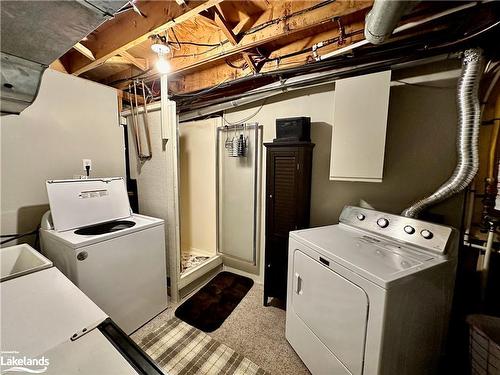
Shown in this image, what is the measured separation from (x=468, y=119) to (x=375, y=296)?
1.30 meters

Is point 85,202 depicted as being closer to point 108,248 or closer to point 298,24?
point 108,248

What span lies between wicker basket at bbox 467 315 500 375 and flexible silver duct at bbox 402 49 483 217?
2.64 feet

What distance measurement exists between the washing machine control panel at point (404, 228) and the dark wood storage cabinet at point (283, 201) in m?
0.44

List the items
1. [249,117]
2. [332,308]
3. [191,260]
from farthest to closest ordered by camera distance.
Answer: [191,260]
[249,117]
[332,308]

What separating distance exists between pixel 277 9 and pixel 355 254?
1945mm

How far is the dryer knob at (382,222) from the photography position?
1.53m

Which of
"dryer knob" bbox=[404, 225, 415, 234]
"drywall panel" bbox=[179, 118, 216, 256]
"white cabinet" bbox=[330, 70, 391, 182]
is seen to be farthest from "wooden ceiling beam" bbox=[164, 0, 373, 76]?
"dryer knob" bbox=[404, 225, 415, 234]

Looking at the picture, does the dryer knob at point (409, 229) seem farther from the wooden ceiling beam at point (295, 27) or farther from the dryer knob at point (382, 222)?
the wooden ceiling beam at point (295, 27)

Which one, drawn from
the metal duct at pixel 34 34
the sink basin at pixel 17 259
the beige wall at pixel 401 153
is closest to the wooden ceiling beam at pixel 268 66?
the beige wall at pixel 401 153

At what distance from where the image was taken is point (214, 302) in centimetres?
231

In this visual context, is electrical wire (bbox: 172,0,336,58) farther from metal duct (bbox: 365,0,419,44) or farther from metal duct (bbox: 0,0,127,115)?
metal duct (bbox: 0,0,127,115)

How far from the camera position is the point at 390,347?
106 cm

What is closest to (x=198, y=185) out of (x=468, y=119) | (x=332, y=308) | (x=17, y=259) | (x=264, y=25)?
(x=17, y=259)

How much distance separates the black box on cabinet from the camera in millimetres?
1927
